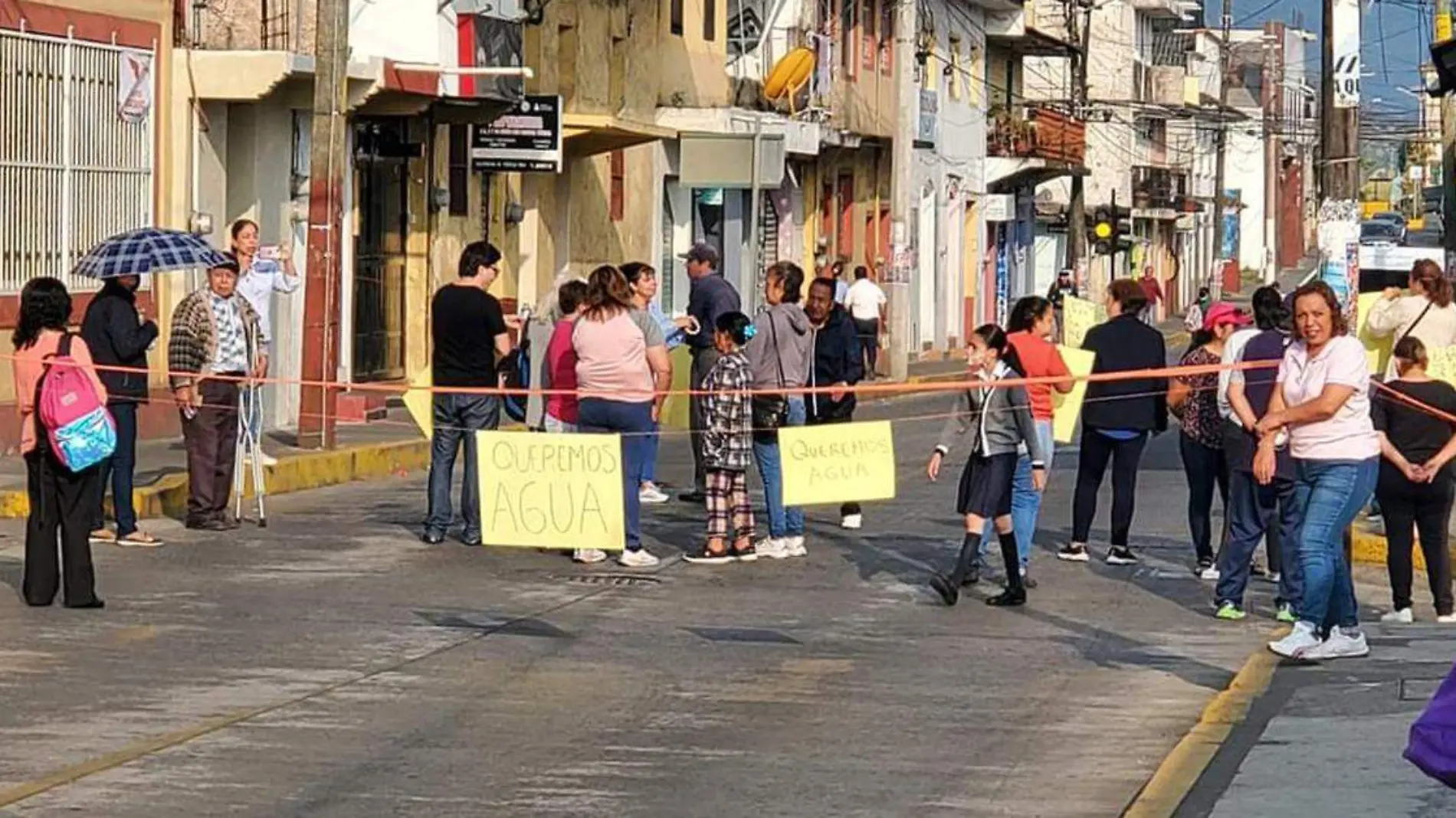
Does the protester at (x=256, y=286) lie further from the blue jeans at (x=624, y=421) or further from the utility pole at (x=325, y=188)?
the blue jeans at (x=624, y=421)

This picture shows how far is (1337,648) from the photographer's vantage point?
12844 millimetres

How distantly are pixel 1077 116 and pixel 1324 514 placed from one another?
5457 centimetres

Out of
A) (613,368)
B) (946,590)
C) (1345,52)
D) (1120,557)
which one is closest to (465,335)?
(613,368)

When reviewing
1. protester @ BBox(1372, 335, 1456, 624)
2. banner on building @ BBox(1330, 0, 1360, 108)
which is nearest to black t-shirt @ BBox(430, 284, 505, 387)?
protester @ BBox(1372, 335, 1456, 624)

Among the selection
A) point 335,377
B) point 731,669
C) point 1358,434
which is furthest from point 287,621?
point 335,377

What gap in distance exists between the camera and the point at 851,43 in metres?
50.8

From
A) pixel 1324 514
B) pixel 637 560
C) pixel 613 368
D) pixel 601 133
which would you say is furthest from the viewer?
pixel 601 133

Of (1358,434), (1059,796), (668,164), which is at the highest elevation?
(668,164)

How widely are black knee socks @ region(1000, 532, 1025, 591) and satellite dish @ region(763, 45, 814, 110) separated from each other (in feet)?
92.1

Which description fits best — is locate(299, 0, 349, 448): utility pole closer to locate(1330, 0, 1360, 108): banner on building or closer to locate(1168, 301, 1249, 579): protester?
locate(1330, 0, 1360, 108): banner on building

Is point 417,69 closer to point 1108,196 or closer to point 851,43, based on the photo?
point 851,43

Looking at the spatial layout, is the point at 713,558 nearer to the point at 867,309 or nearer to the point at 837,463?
the point at 837,463

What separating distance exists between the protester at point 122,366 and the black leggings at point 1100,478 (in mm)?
5751

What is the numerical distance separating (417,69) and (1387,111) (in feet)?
226
